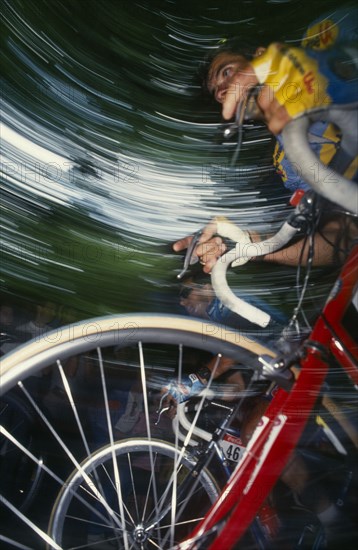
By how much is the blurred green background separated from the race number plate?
31 centimetres

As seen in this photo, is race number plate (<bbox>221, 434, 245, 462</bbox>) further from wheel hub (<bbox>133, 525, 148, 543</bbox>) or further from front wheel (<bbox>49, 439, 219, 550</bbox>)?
wheel hub (<bbox>133, 525, 148, 543</bbox>)

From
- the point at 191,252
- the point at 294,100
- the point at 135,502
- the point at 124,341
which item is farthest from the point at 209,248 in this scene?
the point at 135,502

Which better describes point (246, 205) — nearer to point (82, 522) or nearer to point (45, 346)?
point (45, 346)

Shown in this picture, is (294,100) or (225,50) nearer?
(294,100)

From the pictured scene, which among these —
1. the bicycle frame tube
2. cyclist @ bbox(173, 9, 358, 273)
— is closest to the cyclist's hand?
cyclist @ bbox(173, 9, 358, 273)

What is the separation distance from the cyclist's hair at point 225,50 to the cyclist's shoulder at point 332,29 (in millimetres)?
104

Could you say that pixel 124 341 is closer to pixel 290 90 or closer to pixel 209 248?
pixel 209 248

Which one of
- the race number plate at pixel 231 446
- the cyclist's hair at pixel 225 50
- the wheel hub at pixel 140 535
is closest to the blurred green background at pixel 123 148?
the cyclist's hair at pixel 225 50

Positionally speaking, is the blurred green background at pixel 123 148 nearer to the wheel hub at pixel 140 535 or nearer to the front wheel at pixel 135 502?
the front wheel at pixel 135 502

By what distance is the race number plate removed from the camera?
1176 millimetres

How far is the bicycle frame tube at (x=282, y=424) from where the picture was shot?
100cm

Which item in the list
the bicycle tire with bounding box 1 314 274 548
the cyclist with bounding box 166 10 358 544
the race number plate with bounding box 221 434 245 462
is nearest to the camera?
the cyclist with bounding box 166 10 358 544

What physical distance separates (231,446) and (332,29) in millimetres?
833

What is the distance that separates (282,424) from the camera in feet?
3.29
